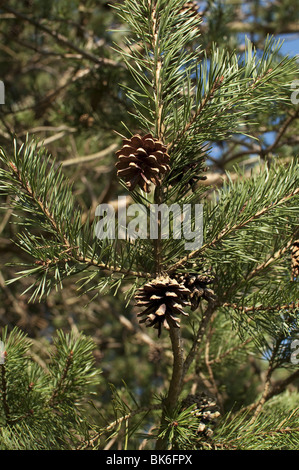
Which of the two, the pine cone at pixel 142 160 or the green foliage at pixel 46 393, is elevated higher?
the pine cone at pixel 142 160

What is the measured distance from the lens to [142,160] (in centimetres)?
79

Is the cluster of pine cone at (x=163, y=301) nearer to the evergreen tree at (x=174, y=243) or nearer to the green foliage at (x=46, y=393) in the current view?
the evergreen tree at (x=174, y=243)

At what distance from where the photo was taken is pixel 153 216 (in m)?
0.86

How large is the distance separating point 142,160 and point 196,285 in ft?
0.86

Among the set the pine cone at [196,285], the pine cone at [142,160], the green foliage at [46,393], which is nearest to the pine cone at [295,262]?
the pine cone at [196,285]

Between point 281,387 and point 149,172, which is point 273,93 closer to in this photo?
point 149,172

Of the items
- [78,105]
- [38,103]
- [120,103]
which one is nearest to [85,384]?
[120,103]

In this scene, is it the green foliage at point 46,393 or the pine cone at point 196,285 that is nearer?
the pine cone at point 196,285

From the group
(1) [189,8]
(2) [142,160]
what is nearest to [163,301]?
(2) [142,160]

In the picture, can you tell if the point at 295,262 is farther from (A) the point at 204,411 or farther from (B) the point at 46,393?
(B) the point at 46,393

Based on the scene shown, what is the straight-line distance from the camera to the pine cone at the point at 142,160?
782mm

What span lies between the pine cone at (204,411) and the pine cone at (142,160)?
1.58 ft

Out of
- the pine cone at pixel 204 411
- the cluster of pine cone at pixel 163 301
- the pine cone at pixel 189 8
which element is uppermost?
the pine cone at pixel 189 8
